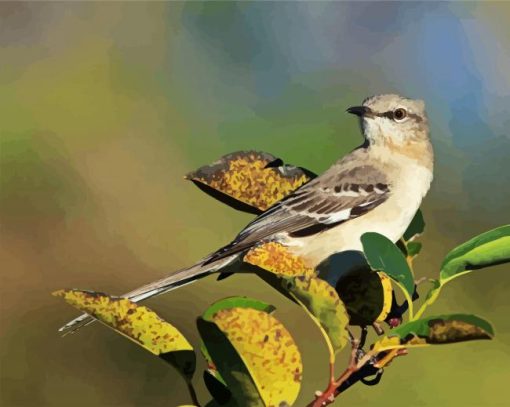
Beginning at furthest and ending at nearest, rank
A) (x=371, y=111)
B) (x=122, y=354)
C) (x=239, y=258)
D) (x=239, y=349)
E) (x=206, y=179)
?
1. (x=122, y=354)
2. (x=371, y=111)
3. (x=239, y=258)
4. (x=206, y=179)
5. (x=239, y=349)

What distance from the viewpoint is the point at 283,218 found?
3.44m

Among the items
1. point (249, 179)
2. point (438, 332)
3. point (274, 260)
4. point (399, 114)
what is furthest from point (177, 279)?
point (399, 114)

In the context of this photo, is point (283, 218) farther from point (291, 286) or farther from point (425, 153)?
point (291, 286)

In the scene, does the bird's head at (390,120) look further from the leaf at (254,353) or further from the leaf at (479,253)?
the leaf at (254,353)

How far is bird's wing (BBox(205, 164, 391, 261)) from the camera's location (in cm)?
334

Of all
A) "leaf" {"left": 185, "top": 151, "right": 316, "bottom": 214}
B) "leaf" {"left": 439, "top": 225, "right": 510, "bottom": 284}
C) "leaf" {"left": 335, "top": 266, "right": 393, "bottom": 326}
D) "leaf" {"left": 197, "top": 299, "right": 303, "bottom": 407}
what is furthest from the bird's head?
"leaf" {"left": 197, "top": 299, "right": 303, "bottom": 407}

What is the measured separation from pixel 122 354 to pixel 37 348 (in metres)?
0.62

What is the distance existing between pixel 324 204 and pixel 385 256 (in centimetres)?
186

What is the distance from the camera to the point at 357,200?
366 centimetres

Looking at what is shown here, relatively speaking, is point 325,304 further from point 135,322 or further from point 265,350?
point 135,322

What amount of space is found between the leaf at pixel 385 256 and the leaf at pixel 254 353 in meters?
0.30

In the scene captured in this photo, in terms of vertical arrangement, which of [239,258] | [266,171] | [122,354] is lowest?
[122,354]

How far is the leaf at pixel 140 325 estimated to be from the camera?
1.65m

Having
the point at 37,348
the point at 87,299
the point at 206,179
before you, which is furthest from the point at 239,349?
the point at 37,348
